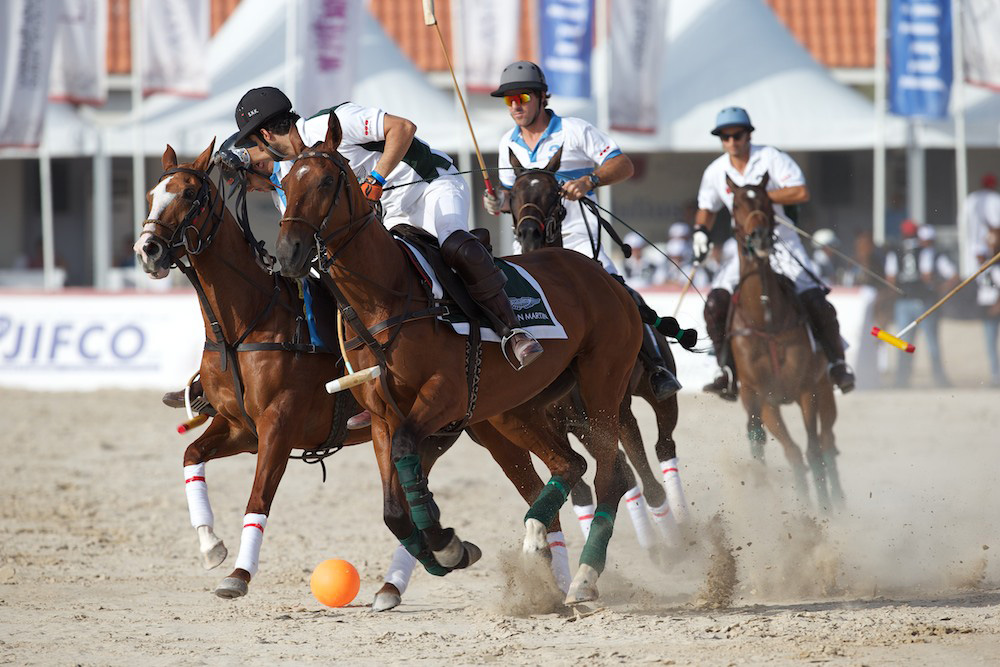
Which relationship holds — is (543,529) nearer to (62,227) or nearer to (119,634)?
(119,634)

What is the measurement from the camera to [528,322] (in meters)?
6.66

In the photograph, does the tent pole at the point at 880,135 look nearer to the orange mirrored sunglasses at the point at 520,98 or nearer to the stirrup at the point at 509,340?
the orange mirrored sunglasses at the point at 520,98

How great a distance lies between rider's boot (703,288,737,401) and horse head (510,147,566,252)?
2422 mm

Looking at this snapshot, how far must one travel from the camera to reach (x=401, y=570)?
6746mm

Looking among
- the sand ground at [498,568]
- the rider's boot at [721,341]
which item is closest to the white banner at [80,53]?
the sand ground at [498,568]

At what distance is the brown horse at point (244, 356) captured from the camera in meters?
6.44

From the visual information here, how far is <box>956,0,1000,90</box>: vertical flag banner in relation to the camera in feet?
65.0

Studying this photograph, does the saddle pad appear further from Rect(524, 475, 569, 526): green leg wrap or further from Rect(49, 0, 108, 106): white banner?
Rect(49, 0, 108, 106): white banner

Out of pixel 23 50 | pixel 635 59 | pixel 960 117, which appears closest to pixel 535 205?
pixel 635 59

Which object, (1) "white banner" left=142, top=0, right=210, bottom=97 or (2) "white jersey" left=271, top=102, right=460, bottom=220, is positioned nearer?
(2) "white jersey" left=271, top=102, right=460, bottom=220

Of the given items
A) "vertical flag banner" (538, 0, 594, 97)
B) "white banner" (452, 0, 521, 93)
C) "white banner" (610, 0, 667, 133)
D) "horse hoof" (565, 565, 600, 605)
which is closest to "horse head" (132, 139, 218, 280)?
"horse hoof" (565, 565, 600, 605)

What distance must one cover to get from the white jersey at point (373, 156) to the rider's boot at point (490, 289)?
1.69ft

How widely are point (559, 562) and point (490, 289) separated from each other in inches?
61.8

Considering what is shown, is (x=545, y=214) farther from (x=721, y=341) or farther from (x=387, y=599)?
(x=721, y=341)
